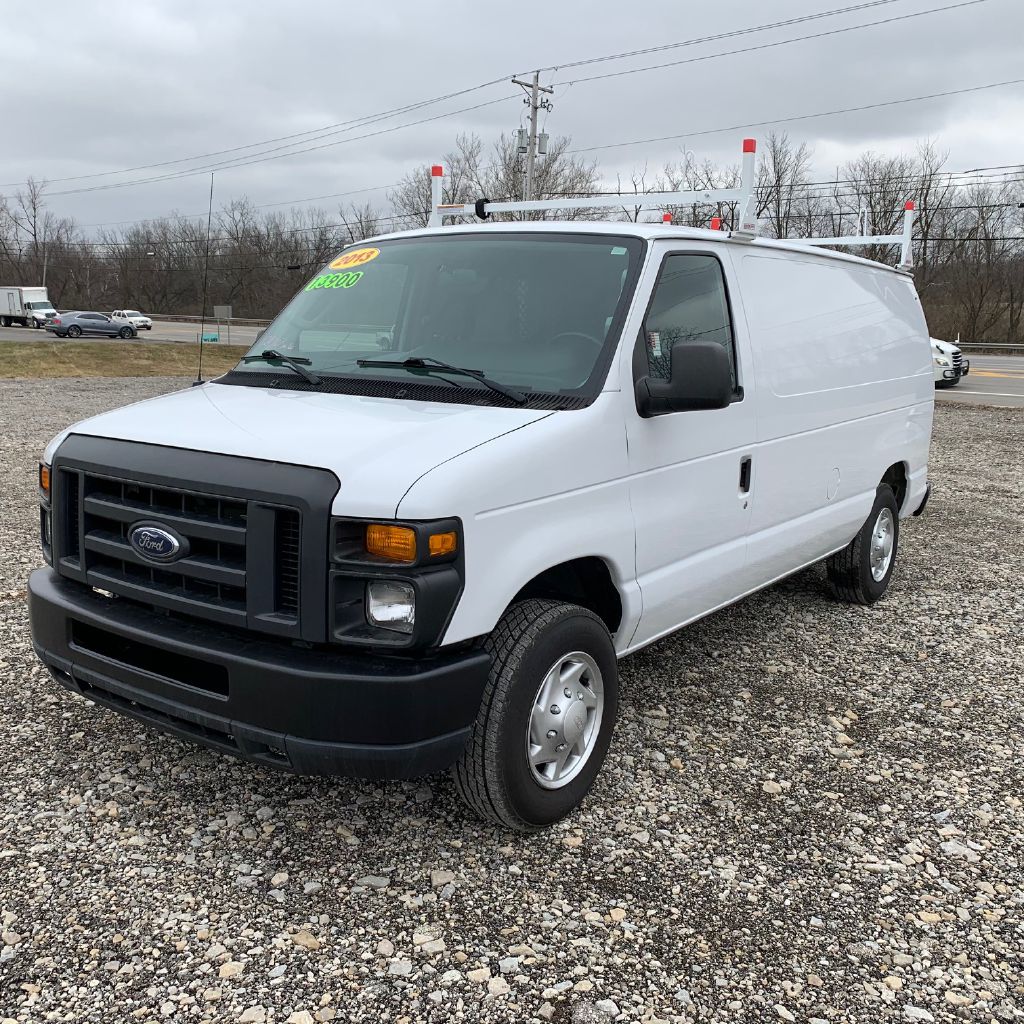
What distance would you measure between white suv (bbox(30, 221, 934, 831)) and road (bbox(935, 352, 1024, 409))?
19753 mm

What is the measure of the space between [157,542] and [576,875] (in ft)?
5.76

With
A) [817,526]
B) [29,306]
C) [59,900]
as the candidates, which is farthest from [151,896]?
[29,306]

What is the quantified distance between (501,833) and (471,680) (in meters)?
0.81

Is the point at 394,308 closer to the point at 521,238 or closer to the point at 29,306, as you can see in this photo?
the point at 521,238

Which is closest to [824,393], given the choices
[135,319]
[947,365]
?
[947,365]

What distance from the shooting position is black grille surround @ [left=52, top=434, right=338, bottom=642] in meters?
2.78

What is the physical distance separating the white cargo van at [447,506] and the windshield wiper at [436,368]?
1 cm

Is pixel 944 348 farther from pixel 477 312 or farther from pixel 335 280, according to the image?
pixel 477 312

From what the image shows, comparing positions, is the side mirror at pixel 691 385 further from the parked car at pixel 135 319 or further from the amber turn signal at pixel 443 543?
the parked car at pixel 135 319

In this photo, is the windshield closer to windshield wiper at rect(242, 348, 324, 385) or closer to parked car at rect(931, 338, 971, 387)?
windshield wiper at rect(242, 348, 324, 385)

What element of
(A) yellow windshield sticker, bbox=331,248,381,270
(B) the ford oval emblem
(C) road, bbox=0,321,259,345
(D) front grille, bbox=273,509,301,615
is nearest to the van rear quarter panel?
(A) yellow windshield sticker, bbox=331,248,381,270

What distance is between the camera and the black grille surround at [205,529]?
2781 mm

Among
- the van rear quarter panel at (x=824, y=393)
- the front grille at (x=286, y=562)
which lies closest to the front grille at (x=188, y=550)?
the front grille at (x=286, y=562)

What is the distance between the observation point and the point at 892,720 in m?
4.52
